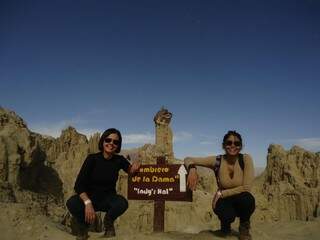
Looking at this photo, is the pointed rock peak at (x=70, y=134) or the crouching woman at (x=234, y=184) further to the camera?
the pointed rock peak at (x=70, y=134)

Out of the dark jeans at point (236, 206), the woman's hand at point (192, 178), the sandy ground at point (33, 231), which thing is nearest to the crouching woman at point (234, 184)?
the dark jeans at point (236, 206)

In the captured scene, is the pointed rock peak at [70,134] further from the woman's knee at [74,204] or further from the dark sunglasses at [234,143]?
the dark sunglasses at [234,143]

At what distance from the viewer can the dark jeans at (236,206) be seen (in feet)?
25.1

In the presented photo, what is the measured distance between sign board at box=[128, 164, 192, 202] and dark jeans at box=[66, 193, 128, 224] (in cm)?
144

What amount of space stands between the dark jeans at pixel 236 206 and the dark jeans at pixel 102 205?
1.82m

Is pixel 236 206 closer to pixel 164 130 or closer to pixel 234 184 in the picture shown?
pixel 234 184

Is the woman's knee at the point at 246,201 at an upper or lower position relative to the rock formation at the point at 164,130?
lower

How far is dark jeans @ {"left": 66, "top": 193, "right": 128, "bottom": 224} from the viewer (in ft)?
24.3

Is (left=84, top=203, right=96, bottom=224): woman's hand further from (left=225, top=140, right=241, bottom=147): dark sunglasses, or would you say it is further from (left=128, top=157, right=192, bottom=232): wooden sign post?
(left=225, top=140, right=241, bottom=147): dark sunglasses

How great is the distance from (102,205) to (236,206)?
2.52 m

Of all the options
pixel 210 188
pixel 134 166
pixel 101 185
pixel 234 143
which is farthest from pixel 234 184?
pixel 210 188

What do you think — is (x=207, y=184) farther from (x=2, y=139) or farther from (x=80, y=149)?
(x=2, y=139)

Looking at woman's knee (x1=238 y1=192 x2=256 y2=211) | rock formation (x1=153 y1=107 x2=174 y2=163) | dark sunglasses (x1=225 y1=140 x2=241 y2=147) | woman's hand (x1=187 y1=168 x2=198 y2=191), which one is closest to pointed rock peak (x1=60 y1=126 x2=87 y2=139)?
rock formation (x1=153 y1=107 x2=174 y2=163)

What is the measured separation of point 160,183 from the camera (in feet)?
29.7
